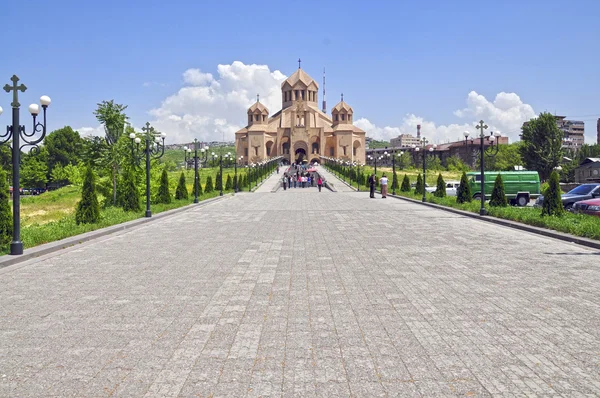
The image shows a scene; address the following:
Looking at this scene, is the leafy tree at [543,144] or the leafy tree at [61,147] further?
the leafy tree at [61,147]

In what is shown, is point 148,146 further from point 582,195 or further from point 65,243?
point 582,195

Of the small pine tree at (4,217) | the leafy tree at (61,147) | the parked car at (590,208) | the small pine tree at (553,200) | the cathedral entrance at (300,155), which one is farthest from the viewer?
the cathedral entrance at (300,155)

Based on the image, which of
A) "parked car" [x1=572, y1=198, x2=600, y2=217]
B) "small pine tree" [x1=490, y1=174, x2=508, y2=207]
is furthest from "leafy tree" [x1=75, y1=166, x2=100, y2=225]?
"parked car" [x1=572, y1=198, x2=600, y2=217]

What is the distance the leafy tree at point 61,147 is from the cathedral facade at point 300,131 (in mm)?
30927

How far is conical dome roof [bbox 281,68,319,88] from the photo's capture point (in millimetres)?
110750

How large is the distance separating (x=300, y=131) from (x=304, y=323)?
100168 millimetres

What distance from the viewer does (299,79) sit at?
110438 millimetres

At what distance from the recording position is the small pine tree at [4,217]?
35.6 feet

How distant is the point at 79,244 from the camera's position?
40.5 ft

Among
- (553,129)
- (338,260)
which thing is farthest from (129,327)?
(553,129)

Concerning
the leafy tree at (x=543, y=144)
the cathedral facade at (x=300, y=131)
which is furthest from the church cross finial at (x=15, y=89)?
the cathedral facade at (x=300, y=131)

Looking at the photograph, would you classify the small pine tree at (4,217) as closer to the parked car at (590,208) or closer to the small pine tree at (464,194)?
the parked car at (590,208)

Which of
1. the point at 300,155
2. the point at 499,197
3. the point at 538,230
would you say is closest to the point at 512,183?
the point at 499,197

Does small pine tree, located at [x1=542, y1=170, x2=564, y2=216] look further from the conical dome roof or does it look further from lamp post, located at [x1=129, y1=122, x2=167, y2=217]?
the conical dome roof
